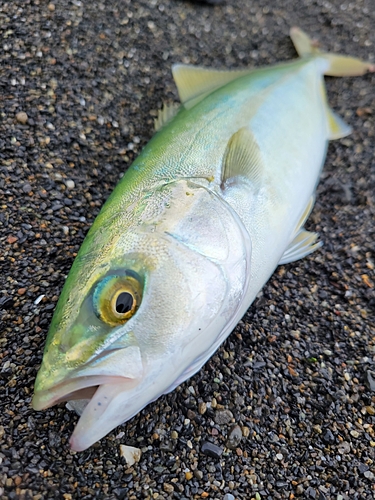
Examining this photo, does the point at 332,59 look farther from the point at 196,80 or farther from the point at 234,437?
the point at 234,437

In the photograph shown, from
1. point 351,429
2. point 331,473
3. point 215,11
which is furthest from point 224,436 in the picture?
point 215,11

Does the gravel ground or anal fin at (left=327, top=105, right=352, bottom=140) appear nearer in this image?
the gravel ground

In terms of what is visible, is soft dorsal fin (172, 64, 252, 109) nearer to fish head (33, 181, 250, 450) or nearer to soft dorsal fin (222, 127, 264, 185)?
soft dorsal fin (222, 127, 264, 185)

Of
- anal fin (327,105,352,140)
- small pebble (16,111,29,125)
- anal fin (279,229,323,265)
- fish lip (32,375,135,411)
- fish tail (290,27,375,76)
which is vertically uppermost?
small pebble (16,111,29,125)

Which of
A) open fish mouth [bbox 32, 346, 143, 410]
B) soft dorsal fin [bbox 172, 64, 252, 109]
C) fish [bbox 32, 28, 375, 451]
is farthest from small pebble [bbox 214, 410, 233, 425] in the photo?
soft dorsal fin [bbox 172, 64, 252, 109]

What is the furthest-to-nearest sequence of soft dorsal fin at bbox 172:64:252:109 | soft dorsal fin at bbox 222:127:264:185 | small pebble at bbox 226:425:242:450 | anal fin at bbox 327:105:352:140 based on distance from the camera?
anal fin at bbox 327:105:352:140, soft dorsal fin at bbox 172:64:252:109, soft dorsal fin at bbox 222:127:264:185, small pebble at bbox 226:425:242:450

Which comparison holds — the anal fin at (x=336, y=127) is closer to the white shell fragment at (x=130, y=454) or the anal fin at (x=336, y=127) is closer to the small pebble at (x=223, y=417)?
the small pebble at (x=223, y=417)

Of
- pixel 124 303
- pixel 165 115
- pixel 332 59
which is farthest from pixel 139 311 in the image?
pixel 332 59
